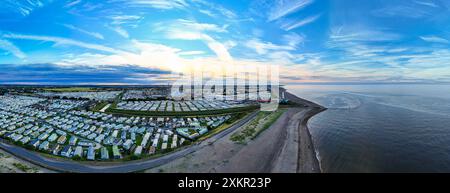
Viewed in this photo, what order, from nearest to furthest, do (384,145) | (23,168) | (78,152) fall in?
1. (23,168)
2. (78,152)
3. (384,145)

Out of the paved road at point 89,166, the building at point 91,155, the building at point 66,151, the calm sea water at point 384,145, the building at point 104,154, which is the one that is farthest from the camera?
the building at point 66,151

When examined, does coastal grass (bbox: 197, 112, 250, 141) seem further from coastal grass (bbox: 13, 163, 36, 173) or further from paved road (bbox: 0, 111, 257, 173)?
coastal grass (bbox: 13, 163, 36, 173)

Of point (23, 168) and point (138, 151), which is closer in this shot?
point (23, 168)

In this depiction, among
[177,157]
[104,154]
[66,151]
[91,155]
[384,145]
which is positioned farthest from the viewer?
[384,145]

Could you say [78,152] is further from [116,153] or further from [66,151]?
[116,153]

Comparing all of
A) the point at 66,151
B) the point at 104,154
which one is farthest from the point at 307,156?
the point at 66,151

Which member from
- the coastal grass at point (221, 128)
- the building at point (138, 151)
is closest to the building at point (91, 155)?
the building at point (138, 151)

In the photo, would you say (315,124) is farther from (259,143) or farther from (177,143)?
(177,143)

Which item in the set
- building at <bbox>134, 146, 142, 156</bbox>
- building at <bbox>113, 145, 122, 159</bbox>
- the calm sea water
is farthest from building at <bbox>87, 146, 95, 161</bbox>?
the calm sea water

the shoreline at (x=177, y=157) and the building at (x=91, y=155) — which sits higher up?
the building at (x=91, y=155)

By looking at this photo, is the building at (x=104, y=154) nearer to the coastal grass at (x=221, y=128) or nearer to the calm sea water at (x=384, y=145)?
the coastal grass at (x=221, y=128)
